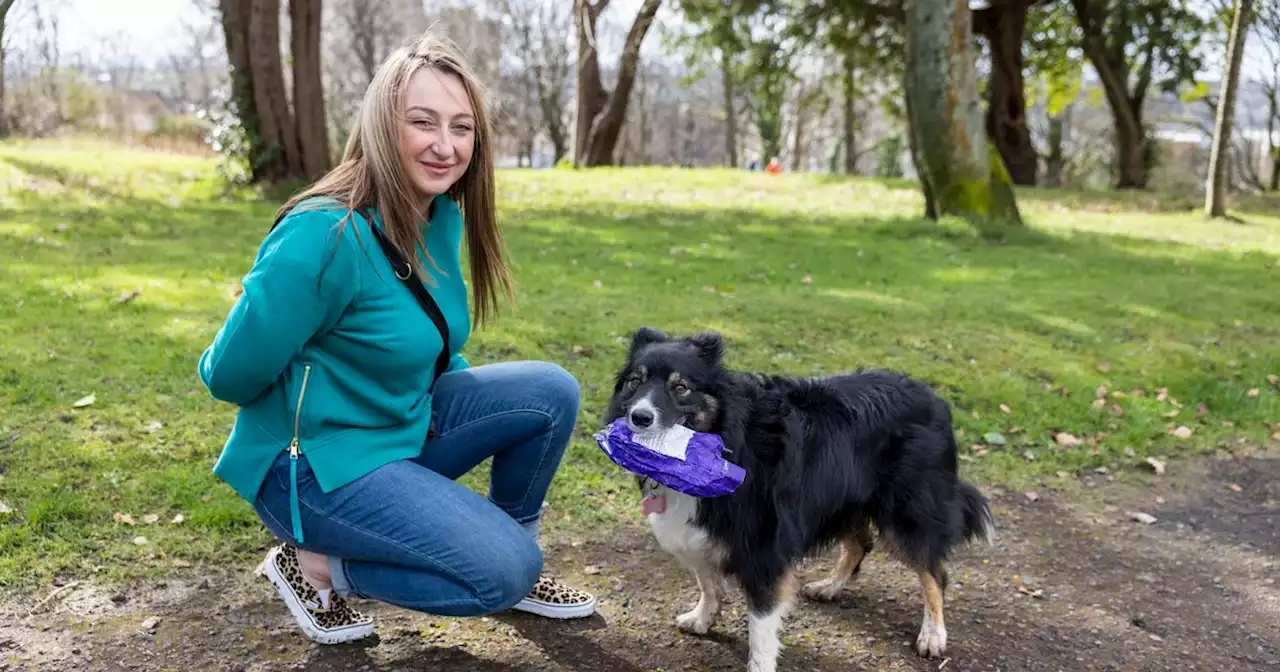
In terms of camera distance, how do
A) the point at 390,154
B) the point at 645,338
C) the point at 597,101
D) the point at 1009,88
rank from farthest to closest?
the point at 597,101 → the point at 1009,88 → the point at 645,338 → the point at 390,154

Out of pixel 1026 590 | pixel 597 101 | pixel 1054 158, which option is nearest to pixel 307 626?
pixel 1026 590

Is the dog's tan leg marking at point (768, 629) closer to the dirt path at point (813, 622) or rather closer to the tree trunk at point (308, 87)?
the dirt path at point (813, 622)

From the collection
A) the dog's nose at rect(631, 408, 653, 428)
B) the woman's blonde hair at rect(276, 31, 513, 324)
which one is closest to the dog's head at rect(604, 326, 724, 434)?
the dog's nose at rect(631, 408, 653, 428)

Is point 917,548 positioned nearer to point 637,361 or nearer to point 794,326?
point 637,361

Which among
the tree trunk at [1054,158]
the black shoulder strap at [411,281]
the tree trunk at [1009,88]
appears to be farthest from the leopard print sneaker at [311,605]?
the tree trunk at [1054,158]

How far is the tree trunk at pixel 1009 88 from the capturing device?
19.9 m

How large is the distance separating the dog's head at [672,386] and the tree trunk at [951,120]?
9.09 meters

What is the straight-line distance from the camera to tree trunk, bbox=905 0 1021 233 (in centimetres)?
1062

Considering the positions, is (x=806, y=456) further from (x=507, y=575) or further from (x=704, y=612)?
(x=507, y=575)

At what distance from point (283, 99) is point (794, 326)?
8.89m

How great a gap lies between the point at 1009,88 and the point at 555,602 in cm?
2033

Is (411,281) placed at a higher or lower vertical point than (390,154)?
lower

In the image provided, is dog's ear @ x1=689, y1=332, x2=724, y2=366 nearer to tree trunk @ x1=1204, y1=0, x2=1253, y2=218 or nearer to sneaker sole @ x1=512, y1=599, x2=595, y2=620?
sneaker sole @ x1=512, y1=599, x2=595, y2=620

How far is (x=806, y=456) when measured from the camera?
290 cm
